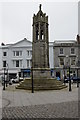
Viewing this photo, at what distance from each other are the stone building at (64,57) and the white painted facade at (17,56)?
3.13m

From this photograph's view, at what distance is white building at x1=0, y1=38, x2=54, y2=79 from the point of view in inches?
2168

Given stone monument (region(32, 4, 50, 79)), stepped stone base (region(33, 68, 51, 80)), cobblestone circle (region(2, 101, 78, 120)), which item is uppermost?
stone monument (region(32, 4, 50, 79))

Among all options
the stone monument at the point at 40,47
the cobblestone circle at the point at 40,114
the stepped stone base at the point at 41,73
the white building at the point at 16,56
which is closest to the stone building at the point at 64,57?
the white building at the point at 16,56

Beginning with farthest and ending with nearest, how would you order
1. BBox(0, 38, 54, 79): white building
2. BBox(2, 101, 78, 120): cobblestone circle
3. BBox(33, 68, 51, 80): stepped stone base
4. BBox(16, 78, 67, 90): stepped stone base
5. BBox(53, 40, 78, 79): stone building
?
1. BBox(0, 38, 54, 79): white building
2. BBox(53, 40, 78, 79): stone building
3. BBox(33, 68, 51, 80): stepped stone base
4. BBox(16, 78, 67, 90): stepped stone base
5. BBox(2, 101, 78, 120): cobblestone circle

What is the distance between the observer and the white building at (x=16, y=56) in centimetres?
5506

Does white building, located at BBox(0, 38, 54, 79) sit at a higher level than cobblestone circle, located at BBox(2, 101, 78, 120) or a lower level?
higher

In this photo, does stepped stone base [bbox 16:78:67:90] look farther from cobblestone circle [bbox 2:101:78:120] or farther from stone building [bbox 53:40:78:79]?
stone building [bbox 53:40:78:79]

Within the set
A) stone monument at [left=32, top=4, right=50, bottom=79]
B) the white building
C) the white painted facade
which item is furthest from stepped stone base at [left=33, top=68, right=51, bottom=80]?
the white painted facade

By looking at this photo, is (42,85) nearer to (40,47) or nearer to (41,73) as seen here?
(41,73)

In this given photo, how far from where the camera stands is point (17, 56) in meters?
55.6

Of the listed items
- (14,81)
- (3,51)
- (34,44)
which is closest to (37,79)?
(34,44)

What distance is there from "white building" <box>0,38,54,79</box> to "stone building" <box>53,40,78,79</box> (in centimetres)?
313

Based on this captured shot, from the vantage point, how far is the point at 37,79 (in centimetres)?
2717

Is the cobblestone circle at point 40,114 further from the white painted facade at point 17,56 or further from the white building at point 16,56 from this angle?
the white painted facade at point 17,56
